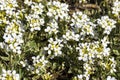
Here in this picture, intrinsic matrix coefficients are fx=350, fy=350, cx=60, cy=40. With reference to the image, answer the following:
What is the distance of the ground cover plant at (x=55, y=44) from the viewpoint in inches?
209

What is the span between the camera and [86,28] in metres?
5.73

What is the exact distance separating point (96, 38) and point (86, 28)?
0.37 m

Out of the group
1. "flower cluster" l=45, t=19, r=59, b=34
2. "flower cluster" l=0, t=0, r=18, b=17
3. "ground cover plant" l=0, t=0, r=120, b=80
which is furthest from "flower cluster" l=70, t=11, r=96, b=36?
"flower cluster" l=0, t=0, r=18, b=17

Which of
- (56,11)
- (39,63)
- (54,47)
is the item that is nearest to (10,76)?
(39,63)

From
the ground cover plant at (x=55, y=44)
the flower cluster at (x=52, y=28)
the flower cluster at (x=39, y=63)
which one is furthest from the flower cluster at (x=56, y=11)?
the flower cluster at (x=39, y=63)

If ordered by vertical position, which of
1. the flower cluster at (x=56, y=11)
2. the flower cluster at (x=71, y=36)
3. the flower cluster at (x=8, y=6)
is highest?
the flower cluster at (x=8, y=6)

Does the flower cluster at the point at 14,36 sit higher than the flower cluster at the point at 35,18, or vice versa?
the flower cluster at the point at 35,18

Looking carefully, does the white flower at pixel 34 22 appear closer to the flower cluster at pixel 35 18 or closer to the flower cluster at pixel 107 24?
the flower cluster at pixel 35 18

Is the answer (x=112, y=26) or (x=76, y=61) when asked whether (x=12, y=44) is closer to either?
(x=76, y=61)

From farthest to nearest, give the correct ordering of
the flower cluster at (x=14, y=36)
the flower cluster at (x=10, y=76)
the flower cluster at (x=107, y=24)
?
the flower cluster at (x=107, y=24)
the flower cluster at (x=14, y=36)
the flower cluster at (x=10, y=76)

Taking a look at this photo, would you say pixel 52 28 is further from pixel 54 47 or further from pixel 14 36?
pixel 14 36

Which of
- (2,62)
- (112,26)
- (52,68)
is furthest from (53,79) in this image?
(112,26)

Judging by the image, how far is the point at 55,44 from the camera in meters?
5.45

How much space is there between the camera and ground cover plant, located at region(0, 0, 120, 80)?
5301 millimetres
